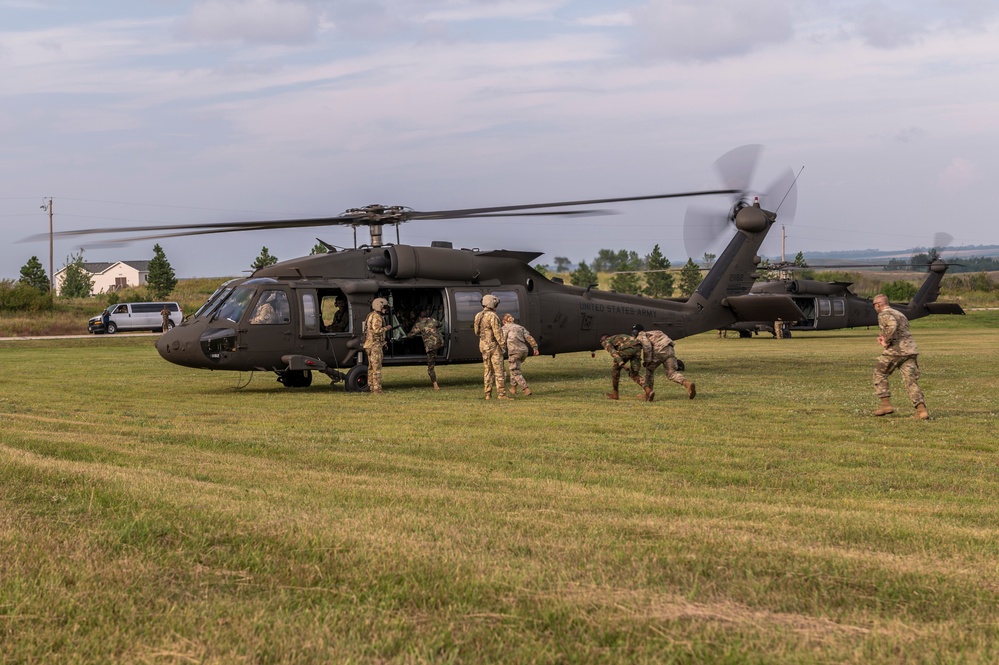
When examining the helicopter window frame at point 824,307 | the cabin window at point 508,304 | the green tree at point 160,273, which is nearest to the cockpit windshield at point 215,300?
the cabin window at point 508,304

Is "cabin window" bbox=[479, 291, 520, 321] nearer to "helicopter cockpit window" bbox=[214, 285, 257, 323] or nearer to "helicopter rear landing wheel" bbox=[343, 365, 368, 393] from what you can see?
"helicopter rear landing wheel" bbox=[343, 365, 368, 393]

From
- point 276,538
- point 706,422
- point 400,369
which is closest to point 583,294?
point 400,369

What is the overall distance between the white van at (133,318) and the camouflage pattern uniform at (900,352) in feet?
160

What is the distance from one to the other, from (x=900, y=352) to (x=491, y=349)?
711 cm

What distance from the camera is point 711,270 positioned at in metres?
26.1

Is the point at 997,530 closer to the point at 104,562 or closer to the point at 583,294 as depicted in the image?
the point at 104,562

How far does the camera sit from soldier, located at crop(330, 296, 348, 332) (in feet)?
67.3

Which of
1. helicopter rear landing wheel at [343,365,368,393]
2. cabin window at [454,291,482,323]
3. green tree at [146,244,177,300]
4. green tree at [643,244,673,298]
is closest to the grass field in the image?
helicopter rear landing wheel at [343,365,368,393]

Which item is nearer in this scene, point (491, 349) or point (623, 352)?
point (623, 352)

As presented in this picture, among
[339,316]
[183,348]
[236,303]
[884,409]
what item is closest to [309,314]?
[339,316]

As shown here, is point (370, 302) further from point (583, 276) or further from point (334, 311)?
point (583, 276)

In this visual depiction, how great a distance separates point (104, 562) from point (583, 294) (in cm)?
1843

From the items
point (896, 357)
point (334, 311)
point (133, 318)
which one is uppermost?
point (133, 318)

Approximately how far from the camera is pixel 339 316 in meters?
20.6
